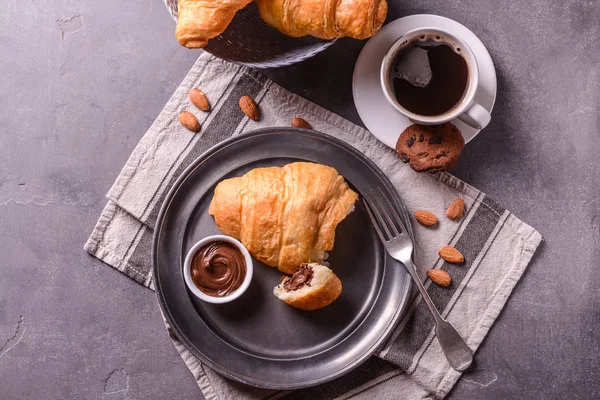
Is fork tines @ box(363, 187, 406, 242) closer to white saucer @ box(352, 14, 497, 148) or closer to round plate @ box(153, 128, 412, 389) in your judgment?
round plate @ box(153, 128, 412, 389)

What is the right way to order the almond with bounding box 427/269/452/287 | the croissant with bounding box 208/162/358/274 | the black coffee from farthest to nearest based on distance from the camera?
the almond with bounding box 427/269/452/287 < the black coffee < the croissant with bounding box 208/162/358/274

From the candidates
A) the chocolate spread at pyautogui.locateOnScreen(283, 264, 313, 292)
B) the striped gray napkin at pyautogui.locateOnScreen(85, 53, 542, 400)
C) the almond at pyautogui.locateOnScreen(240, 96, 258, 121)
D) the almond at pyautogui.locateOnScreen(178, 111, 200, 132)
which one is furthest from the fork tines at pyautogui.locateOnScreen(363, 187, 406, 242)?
the almond at pyautogui.locateOnScreen(178, 111, 200, 132)

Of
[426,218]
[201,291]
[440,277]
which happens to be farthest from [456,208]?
[201,291]

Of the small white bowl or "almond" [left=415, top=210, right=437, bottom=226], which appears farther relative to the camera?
"almond" [left=415, top=210, right=437, bottom=226]

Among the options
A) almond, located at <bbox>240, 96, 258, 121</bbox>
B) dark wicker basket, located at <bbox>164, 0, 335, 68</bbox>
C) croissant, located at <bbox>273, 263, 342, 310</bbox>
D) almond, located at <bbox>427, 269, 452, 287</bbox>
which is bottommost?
croissant, located at <bbox>273, 263, 342, 310</bbox>

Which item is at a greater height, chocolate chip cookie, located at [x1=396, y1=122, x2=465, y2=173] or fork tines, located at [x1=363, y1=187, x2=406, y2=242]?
chocolate chip cookie, located at [x1=396, y1=122, x2=465, y2=173]

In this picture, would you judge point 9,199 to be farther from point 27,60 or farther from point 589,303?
point 589,303
